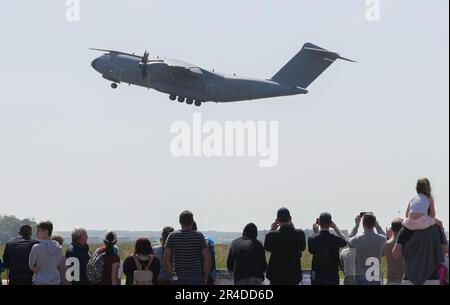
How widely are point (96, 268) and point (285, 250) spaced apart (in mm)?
3462

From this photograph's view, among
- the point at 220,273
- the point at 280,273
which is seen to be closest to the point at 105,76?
the point at 220,273

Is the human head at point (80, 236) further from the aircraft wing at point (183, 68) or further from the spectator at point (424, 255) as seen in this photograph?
the aircraft wing at point (183, 68)

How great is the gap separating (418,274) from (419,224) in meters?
0.78

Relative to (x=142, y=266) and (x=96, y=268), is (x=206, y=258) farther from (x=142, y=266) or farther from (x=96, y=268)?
(x=96, y=268)

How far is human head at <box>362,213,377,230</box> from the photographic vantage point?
17156 mm

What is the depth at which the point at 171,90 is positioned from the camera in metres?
62.3

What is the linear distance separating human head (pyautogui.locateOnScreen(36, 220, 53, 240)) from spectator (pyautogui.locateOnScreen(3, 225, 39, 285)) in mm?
639

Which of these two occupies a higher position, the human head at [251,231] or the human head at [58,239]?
the human head at [251,231]

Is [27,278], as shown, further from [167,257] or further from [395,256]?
[395,256]

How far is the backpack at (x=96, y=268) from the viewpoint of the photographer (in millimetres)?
16625

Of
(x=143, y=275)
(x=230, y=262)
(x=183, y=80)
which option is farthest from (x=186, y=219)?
(x=183, y=80)

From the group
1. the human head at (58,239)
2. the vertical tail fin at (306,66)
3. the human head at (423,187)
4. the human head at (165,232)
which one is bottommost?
the human head at (58,239)

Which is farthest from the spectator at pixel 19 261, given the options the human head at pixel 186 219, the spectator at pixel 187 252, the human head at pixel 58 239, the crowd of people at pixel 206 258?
the human head at pixel 186 219

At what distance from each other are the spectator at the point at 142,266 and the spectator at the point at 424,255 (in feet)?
14.2
